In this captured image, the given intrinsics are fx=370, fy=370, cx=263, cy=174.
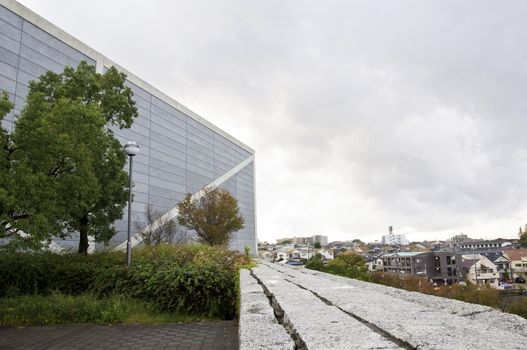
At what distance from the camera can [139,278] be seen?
1245 cm

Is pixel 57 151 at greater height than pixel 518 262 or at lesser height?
greater

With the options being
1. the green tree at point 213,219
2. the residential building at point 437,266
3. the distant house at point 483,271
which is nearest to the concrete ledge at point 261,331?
the green tree at point 213,219

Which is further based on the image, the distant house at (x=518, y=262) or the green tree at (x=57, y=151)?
the distant house at (x=518, y=262)

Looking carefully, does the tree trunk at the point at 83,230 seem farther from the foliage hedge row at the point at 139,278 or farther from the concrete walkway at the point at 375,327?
the concrete walkway at the point at 375,327

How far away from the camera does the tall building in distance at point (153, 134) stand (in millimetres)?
28719

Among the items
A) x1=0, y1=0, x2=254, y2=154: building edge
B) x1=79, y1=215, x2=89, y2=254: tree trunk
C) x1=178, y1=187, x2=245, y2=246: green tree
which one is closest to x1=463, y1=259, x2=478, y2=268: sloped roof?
x1=178, y1=187, x2=245, y2=246: green tree

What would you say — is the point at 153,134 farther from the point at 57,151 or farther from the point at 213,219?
the point at 57,151

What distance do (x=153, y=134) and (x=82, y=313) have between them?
37.7m

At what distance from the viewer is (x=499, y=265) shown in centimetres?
8325

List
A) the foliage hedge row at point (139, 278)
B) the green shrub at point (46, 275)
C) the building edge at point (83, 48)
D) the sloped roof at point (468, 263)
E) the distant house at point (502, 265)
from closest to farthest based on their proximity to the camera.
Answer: the foliage hedge row at point (139, 278) < the green shrub at point (46, 275) < the building edge at point (83, 48) < the sloped roof at point (468, 263) < the distant house at point (502, 265)

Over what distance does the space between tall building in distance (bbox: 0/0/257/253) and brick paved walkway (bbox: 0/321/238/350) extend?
68.5 feet

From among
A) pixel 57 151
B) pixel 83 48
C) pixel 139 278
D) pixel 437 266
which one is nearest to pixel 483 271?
pixel 437 266

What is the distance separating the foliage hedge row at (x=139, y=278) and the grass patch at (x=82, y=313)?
35 cm

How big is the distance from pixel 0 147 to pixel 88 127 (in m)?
2.67
